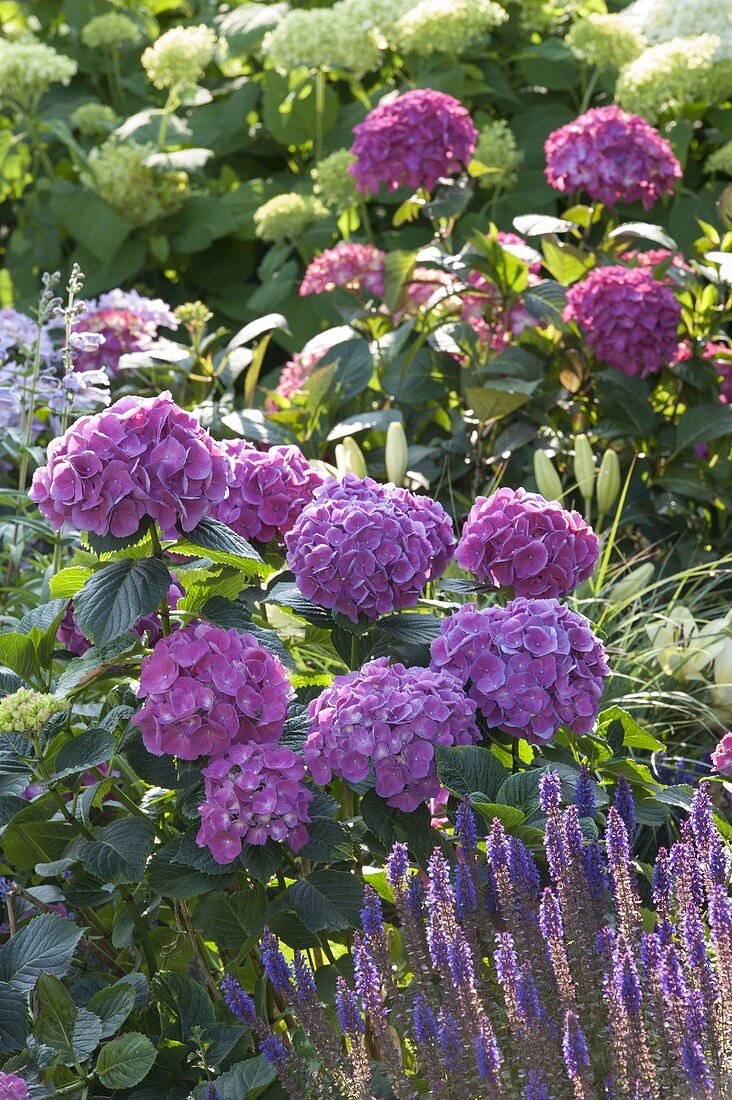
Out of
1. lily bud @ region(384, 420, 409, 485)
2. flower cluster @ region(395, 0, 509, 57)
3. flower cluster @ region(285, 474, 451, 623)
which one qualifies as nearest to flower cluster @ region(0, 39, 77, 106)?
flower cluster @ region(395, 0, 509, 57)

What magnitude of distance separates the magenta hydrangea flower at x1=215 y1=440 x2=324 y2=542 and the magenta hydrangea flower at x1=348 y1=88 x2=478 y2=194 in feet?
5.26

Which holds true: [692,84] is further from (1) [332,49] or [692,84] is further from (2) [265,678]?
(2) [265,678]

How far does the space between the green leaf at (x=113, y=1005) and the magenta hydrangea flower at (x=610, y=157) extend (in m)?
2.56

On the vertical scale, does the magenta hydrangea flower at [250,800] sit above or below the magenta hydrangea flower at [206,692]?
below

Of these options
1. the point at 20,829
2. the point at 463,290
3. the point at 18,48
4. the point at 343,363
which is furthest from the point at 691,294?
the point at 18,48

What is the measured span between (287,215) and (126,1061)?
10.0 feet

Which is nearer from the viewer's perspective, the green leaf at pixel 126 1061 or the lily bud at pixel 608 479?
the green leaf at pixel 126 1061

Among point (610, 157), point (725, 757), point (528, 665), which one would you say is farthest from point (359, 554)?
point (610, 157)

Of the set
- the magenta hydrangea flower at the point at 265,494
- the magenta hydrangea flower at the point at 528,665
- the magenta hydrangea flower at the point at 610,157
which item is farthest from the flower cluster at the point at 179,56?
the magenta hydrangea flower at the point at 528,665

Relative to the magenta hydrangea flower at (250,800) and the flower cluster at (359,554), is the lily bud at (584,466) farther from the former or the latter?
the magenta hydrangea flower at (250,800)

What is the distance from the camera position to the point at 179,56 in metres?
4.56

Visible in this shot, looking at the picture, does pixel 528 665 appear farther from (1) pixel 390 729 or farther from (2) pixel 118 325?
(2) pixel 118 325

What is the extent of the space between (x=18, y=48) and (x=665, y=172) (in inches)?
100

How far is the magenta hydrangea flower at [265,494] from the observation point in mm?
2062
